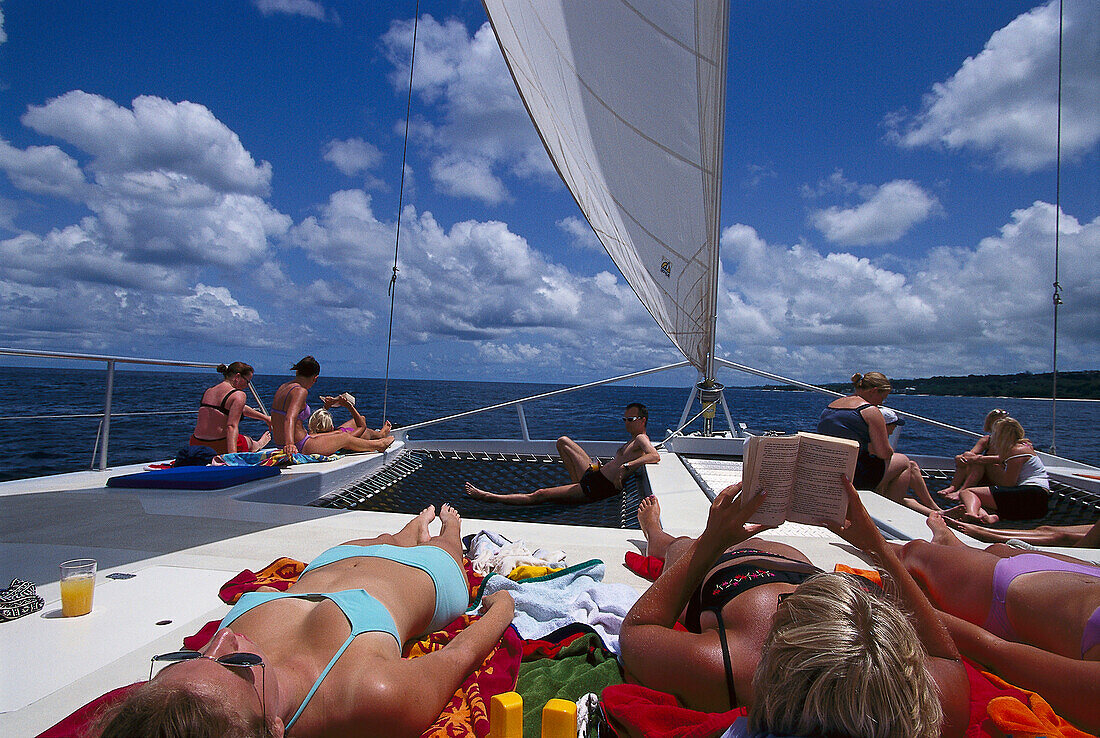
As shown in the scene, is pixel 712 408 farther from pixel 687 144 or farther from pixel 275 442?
pixel 275 442

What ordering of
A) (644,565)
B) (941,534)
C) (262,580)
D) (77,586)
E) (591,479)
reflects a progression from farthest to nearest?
(591,479), (644,565), (941,534), (262,580), (77,586)

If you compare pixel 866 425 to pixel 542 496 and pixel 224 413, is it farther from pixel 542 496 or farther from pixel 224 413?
pixel 224 413

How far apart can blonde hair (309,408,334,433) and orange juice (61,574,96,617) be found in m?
4.08

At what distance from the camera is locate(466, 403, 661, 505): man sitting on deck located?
499cm

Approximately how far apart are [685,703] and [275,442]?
5.60 meters

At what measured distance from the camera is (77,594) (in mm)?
1846

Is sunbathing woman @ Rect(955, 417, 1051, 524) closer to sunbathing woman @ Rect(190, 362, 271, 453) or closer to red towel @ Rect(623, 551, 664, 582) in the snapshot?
red towel @ Rect(623, 551, 664, 582)

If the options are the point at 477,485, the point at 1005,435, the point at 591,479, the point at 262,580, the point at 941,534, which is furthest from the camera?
the point at 477,485

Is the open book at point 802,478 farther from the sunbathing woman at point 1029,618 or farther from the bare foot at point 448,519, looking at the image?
the bare foot at point 448,519

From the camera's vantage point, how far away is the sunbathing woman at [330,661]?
33.2 inches

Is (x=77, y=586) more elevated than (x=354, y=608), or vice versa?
(x=354, y=608)

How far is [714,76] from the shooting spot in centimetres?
387

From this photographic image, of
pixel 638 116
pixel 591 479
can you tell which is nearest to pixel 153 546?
pixel 591 479

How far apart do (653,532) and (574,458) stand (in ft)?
8.77
